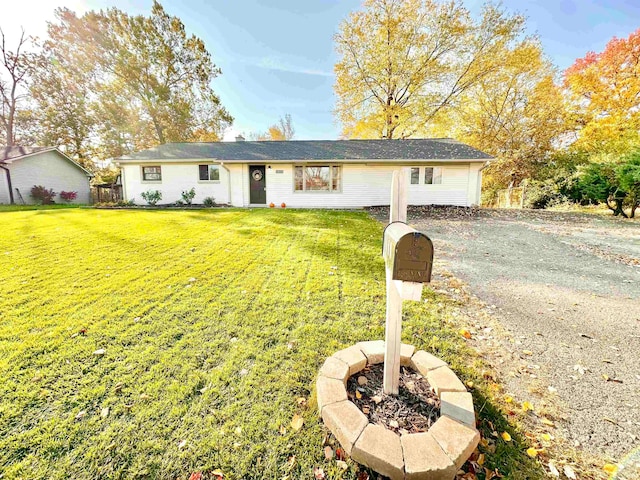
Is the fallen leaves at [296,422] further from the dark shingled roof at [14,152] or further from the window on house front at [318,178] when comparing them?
the dark shingled roof at [14,152]

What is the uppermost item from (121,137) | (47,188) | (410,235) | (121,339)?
(121,137)

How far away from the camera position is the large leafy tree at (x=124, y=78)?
21.3 metres

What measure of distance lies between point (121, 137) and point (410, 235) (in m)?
29.0

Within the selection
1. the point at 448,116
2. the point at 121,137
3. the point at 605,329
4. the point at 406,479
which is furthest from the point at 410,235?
the point at 121,137

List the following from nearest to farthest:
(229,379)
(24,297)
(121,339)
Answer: (229,379) < (121,339) < (24,297)

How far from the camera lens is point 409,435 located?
1462 mm

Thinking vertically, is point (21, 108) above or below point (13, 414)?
above

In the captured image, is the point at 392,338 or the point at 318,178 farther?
the point at 318,178

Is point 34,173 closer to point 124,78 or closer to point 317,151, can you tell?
point 124,78

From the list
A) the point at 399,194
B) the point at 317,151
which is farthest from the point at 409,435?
the point at 317,151

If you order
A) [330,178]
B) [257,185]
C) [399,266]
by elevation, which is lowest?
[399,266]

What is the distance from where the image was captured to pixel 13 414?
1.70m

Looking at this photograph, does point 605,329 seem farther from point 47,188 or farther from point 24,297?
point 47,188

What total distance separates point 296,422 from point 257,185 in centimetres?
1287
